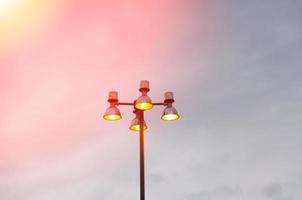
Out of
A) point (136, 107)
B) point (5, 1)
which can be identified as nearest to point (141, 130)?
point (136, 107)

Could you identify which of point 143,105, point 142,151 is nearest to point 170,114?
point 143,105

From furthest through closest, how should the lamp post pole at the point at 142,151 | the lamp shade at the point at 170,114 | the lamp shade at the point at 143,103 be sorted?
the lamp shade at the point at 170,114 → the lamp shade at the point at 143,103 → the lamp post pole at the point at 142,151

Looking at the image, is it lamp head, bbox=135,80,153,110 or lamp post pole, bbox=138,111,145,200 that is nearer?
lamp post pole, bbox=138,111,145,200

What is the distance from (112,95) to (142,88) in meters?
0.97

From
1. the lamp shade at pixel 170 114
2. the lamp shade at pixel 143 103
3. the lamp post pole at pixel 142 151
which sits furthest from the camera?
the lamp shade at pixel 170 114

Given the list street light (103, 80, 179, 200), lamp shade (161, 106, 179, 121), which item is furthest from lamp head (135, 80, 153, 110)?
lamp shade (161, 106, 179, 121)

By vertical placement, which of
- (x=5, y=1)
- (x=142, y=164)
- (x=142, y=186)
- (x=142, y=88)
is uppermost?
(x=5, y=1)

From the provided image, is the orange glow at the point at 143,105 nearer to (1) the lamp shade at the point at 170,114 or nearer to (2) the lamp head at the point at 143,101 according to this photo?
(2) the lamp head at the point at 143,101

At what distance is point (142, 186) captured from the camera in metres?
8.92

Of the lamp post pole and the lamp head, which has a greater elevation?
Answer: the lamp head

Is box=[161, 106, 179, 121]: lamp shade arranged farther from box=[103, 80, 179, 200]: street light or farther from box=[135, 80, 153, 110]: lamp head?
box=[135, 80, 153, 110]: lamp head

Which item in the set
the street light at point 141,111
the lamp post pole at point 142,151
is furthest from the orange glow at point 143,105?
the lamp post pole at point 142,151

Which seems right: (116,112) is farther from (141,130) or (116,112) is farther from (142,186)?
(142,186)

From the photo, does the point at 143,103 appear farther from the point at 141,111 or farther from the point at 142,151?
the point at 142,151
